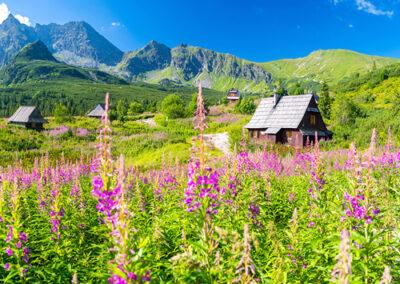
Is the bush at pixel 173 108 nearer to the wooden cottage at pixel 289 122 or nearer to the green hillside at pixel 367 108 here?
the wooden cottage at pixel 289 122

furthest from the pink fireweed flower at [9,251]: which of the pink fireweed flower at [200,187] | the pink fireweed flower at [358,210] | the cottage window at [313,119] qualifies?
the cottage window at [313,119]

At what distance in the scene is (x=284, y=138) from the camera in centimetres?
4153

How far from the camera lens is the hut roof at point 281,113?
133 ft

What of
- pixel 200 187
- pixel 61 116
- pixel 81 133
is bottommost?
pixel 81 133

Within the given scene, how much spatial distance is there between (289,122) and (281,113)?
8.70ft

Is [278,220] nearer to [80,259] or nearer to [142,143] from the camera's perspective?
[80,259]

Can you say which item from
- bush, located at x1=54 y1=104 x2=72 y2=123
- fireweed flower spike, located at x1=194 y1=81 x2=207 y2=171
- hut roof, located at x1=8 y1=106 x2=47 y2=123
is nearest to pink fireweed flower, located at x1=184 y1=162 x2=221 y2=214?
fireweed flower spike, located at x1=194 y1=81 x2=207 y2=171

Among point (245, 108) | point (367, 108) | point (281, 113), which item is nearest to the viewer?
point (281, 113)

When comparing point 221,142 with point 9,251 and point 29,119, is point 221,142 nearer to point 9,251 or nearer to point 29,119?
point 29,119

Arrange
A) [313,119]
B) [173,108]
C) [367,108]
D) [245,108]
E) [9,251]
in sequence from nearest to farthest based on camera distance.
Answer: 1. [9,251]
2. [313,119]
3. [367,108]
4. [173,108]
5. [245,108]

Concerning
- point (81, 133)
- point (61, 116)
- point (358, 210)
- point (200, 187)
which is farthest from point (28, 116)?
point (358, 210)

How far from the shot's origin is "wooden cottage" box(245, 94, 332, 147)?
3991 centimetres

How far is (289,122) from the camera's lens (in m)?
Answer: 40.5

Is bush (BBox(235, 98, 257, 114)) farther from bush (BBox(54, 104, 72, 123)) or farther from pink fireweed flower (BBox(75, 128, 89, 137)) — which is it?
pink fireweed flower (BBox(75, 128, 89, 137))
